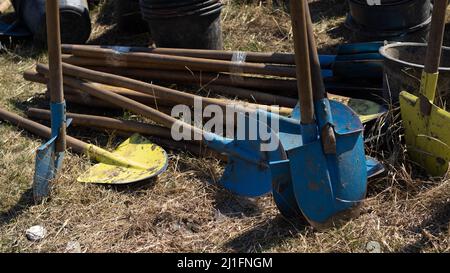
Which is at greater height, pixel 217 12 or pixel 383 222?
pixel 217 12

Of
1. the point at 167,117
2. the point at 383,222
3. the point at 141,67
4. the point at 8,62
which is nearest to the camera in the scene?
the point at 383,222

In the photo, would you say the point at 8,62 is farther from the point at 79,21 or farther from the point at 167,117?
the point at 167,117

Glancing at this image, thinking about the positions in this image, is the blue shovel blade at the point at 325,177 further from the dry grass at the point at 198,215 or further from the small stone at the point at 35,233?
the small stone at the point at 35,233

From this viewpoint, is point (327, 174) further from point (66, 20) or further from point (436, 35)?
point (66, 20)

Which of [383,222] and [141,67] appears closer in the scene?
[383,222]

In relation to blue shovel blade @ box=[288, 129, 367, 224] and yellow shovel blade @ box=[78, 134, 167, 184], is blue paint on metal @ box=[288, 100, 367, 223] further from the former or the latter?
yellow shovel blade @ box=[78, 134, 167, 184]

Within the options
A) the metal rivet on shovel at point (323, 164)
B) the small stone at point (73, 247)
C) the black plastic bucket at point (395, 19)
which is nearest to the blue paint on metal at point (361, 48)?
the black plastic bucket at point (395, 19)

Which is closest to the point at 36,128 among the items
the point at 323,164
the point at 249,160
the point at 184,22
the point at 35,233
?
the point at 35,233

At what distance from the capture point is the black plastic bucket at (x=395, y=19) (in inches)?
176

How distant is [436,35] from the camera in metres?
3.21

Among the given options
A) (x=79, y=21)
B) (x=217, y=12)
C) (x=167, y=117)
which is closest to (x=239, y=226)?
(x=167, y=117)

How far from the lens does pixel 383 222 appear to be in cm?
320

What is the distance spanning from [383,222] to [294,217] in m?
0.43

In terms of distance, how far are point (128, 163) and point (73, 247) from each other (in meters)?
0.76
